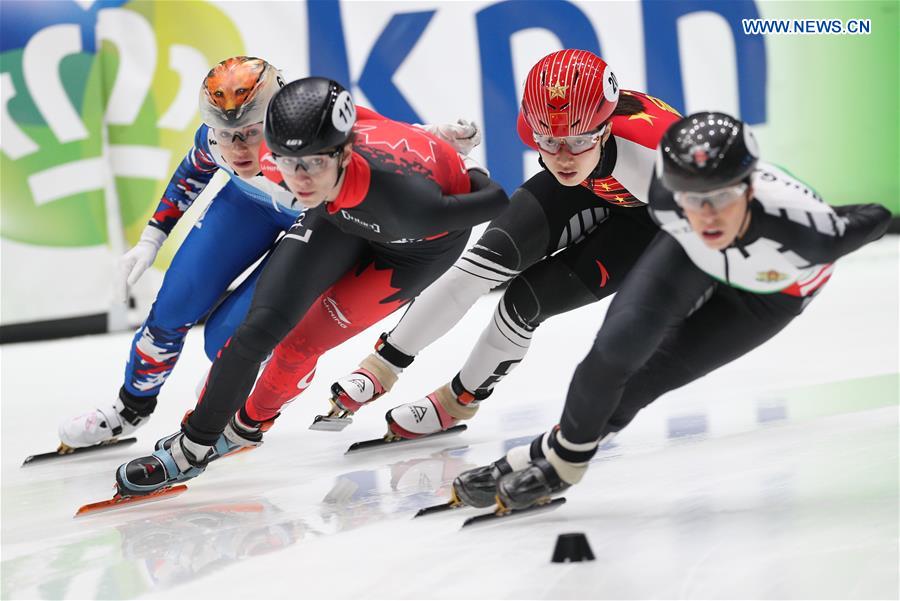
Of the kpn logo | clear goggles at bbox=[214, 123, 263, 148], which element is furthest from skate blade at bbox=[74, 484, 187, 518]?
the kpn logo

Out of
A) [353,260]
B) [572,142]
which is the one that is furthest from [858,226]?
[353,260]

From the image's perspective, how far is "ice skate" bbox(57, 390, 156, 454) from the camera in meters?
4.40

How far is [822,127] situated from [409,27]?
129 inches

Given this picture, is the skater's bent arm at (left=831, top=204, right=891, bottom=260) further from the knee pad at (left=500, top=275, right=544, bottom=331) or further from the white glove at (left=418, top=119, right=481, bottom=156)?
the white glove at (left=418, top=119, right=481, bottom=156)

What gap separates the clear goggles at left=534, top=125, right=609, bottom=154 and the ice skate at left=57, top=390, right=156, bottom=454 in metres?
2.01

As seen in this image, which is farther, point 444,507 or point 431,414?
point 431,414

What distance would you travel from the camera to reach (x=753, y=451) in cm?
383

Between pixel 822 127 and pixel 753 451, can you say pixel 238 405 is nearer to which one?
pixel 753 451

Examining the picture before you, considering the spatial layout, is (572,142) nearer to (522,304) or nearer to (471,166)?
(471,166)

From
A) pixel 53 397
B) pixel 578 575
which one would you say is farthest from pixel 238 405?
pixel 53 397

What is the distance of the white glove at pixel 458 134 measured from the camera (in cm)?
374

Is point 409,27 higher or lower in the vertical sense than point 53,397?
higher

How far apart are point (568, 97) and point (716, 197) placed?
781mm

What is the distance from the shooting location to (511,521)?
3178mm
